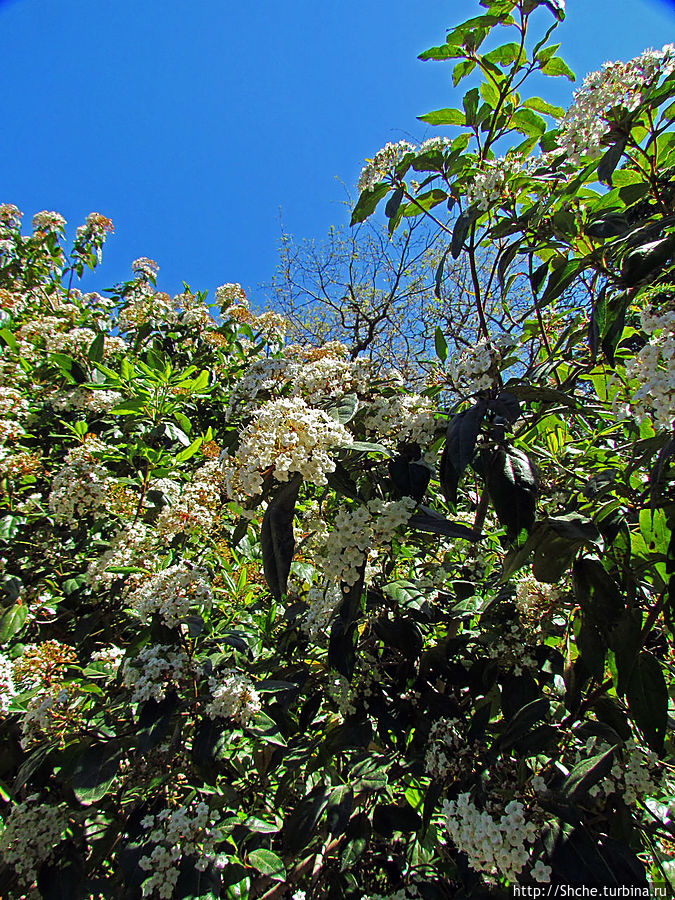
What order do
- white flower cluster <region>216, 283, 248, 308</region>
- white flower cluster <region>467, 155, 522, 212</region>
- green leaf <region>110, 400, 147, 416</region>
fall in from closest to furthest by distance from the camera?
white flower cluster <region>467, 155, 522, 212</region> → green leaf <region>110, 400, 147, 416</region> → white flower cluster <region>216, 283, 248, 308</region>

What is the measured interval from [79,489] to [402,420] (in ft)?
4.52

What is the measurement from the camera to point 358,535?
49.7 inches

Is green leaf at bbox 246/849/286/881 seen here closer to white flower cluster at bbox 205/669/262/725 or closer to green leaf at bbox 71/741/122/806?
white flower cluster at bbox 205/669/262/725

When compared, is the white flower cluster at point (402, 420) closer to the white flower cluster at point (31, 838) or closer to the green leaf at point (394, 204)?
the green leaf at point (394, 204)

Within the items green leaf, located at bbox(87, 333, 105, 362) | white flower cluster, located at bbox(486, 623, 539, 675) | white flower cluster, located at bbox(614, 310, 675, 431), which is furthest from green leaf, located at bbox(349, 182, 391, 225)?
green leaf, located at bbox(87, 333, 105, 362)

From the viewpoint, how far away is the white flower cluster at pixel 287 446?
1.13 m

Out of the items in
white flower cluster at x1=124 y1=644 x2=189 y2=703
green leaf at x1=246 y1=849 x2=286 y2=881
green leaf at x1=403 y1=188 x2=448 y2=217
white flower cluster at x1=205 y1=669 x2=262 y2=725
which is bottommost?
green leaf at x1=246 y1=849 x2=286 y2=881

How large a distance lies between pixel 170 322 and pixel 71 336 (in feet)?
2.50

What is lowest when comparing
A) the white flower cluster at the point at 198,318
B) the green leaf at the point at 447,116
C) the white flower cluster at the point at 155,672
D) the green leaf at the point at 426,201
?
the white flower cluster at the point at 155,672

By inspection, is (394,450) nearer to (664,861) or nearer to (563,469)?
(563,469)

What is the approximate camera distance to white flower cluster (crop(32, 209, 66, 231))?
4395 millimetres

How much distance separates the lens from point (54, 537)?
2277 millimetres

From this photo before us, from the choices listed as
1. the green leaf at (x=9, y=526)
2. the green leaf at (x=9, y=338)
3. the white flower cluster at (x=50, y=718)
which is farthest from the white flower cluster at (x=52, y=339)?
the white flower cluster at (x=50, y=718)

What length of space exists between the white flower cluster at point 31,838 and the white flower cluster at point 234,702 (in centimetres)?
57
